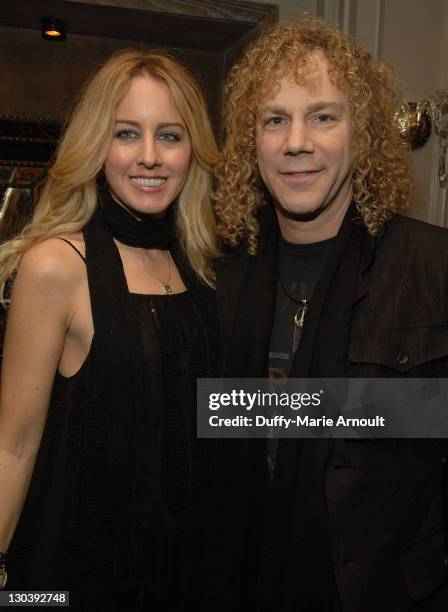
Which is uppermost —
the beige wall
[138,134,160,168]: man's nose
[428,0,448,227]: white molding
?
the beige wall

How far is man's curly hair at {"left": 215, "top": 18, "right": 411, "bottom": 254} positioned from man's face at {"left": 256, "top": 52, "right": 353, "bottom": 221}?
0.03 meters

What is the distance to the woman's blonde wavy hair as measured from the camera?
1.74 metres

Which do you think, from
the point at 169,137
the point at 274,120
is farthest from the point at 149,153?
the point at 274,120

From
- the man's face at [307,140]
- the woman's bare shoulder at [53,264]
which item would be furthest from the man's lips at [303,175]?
the woman's bare shoulder at [53,264]

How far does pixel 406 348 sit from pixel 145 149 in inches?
31.2

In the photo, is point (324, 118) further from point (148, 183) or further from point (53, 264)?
point (53, 264)

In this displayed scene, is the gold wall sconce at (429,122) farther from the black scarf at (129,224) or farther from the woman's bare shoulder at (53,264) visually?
the woman's bare shoulder at (53,264)

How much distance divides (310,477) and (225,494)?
10.8 inches

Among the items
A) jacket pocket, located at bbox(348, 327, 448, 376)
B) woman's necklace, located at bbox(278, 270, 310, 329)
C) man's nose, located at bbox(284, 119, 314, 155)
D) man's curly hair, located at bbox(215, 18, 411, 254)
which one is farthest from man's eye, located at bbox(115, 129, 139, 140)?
jacket pocket, located at bbox(348, 327, 448, 376)

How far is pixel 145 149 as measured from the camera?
173cm

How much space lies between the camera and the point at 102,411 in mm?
1669

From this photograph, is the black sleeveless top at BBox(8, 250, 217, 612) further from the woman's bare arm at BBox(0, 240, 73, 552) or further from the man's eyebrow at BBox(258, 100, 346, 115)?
the man's eyebrow at BBox(258, 100, 346, 115)

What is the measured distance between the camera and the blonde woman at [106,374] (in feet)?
5.42

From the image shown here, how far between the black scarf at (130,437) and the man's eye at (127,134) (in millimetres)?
309
